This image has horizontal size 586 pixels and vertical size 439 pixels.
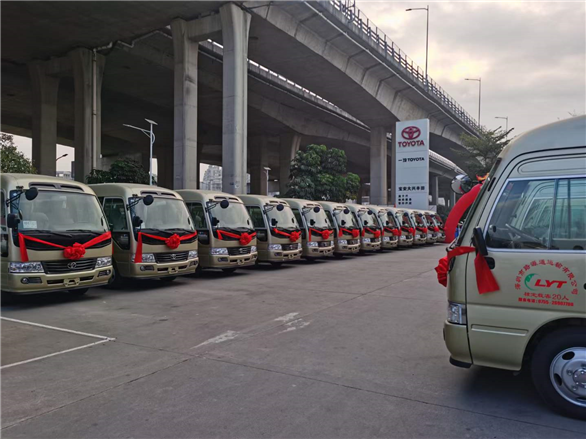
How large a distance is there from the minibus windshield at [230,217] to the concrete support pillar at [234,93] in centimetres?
1062

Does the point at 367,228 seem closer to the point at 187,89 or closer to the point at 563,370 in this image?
the point at 187,89

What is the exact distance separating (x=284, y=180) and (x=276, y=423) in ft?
152

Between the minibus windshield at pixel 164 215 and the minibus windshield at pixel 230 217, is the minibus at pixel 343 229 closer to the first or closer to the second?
the minibus windshield at pixel 230 217

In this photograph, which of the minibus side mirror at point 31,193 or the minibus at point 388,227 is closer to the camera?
the minibus side mirror at point 31,193

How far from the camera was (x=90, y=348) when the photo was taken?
20.0ft

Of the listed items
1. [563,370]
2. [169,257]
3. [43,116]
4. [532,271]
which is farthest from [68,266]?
[43,116]

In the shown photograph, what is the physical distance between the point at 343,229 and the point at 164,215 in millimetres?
8870

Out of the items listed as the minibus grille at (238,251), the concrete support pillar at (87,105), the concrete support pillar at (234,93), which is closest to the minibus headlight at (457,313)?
the minibus grille at (238,251)

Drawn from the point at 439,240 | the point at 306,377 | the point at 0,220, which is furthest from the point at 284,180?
the point at 306,377

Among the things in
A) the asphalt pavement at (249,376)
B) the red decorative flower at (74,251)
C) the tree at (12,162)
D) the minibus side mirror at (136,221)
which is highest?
the tree at (12,162)

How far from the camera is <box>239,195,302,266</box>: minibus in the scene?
14734mm

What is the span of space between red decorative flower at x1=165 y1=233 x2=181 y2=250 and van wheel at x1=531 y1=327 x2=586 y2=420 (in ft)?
27.1

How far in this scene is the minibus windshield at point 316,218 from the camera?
1686cm

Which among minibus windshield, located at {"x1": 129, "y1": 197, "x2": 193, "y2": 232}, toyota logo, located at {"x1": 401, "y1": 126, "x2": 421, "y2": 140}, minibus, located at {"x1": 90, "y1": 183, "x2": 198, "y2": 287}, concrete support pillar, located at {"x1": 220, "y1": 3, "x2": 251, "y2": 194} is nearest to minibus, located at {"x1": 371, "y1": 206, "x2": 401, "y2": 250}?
concrete support pillar, located at {"x1": 220, "y1": 3, "x2": 251, "y2": 194}
